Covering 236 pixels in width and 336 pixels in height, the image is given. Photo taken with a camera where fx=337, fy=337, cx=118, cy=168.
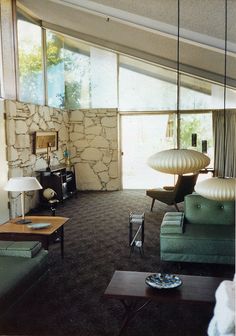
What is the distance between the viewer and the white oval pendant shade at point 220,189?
7.82 feet

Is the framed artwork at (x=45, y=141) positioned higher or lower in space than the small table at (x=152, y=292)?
higher

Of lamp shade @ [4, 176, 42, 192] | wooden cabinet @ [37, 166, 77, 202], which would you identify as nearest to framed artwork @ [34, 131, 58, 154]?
wooden cabinet @ [37, 166, 77, 202]

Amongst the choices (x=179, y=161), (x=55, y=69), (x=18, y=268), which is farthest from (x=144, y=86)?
(x=179, y=161)

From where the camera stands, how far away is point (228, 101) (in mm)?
8695

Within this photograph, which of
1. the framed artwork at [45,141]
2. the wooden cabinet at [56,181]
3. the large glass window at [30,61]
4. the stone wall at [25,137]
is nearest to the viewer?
the stone wall at [25,137]

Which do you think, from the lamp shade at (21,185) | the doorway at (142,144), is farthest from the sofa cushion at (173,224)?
the doorway at (142,144)

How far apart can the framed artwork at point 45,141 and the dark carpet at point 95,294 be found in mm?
2046

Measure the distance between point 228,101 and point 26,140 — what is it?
518cm

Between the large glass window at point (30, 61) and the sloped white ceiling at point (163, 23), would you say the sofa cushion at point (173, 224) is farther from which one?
the large glass window at point (30, 61)

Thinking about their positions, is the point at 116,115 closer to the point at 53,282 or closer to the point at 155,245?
the point at 155,245

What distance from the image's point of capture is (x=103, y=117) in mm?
9484

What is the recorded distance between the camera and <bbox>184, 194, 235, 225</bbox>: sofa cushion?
175 inches

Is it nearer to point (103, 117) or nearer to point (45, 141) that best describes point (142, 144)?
point (103, 117)

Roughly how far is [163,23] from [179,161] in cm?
306
